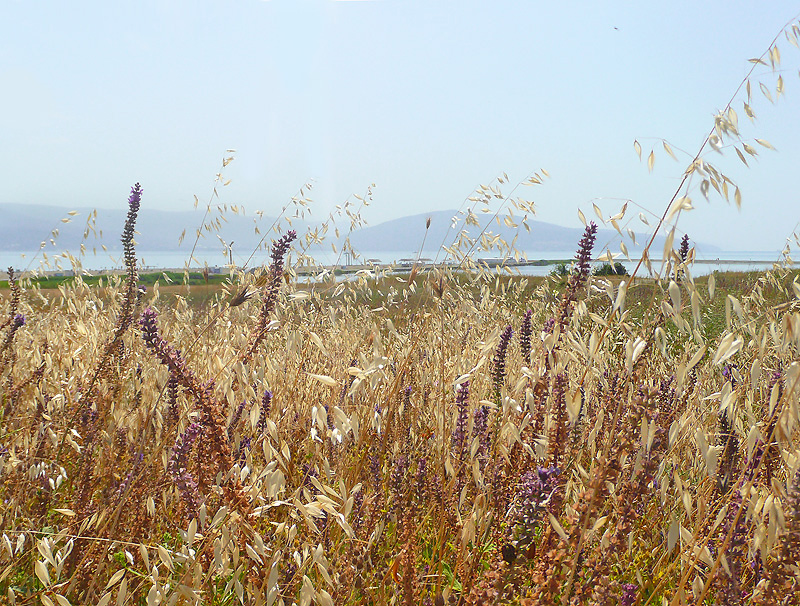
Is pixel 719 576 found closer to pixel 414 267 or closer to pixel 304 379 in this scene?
pixel 414 267

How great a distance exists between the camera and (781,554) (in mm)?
1148

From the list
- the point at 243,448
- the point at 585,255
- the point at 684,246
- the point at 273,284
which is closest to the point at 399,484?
the point at 243,448

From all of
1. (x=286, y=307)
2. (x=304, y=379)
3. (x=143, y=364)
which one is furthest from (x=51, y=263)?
(x=304, y=379)

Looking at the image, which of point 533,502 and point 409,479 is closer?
point 533,502

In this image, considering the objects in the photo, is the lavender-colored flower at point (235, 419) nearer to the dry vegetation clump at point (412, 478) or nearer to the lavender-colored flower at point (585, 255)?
the dry vegetation clump at point (412, 478)

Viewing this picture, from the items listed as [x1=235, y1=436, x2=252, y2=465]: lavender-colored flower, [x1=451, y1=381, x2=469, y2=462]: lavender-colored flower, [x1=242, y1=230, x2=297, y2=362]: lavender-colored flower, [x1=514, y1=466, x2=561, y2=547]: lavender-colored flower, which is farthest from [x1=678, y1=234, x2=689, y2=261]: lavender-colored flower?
[x1=235, y1=436, x2=252, y2=465]: lavender-colored flower

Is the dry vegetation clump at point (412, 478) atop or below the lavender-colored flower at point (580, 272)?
below

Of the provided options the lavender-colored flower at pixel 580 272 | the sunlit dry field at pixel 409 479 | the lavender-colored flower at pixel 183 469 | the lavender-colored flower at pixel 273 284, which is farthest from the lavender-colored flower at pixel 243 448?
the lavender-colored flower at pixel 580 272

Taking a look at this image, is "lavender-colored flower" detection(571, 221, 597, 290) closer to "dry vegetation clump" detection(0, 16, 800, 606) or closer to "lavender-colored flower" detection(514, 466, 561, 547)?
"dry vegetation clump" detection(0, 16, 800, 606)

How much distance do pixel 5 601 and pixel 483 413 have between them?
63.8 inches

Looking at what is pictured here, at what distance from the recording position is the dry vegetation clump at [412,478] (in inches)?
49.7

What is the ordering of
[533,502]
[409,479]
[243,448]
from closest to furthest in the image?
[533,502]
[243,448]
[409,479]

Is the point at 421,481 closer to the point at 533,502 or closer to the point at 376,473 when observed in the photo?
the point at 376,473

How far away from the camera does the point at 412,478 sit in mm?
2311
